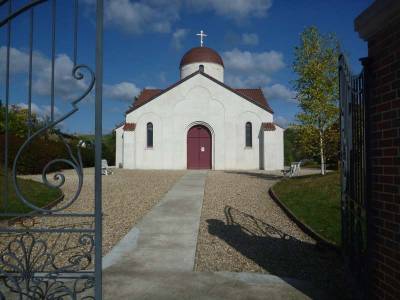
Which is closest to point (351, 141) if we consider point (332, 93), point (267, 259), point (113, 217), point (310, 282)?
point (310, 282)

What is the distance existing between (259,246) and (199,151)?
67.7 ft

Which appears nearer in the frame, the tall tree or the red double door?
the tall tree

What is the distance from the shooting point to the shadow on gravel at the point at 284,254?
4.42m

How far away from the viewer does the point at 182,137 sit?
26594 mm

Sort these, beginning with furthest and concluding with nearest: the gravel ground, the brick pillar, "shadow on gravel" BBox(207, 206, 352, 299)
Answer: the gravel ground < "shadow on gravel" BBox(207, 206, 352, 299) < the brick pillar

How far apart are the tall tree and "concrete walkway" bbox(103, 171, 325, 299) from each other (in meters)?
12.0

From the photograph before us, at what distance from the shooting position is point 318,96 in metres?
16.8

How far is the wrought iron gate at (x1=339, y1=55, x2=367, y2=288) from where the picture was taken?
359 centimetres

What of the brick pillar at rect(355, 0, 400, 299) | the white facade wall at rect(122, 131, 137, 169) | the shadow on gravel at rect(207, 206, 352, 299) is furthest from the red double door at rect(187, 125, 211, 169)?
the brick pillar at rect(355, 0, 400, 299)

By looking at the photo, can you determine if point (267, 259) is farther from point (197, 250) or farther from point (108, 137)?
point (108, 137)

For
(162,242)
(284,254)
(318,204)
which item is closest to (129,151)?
(318,204)

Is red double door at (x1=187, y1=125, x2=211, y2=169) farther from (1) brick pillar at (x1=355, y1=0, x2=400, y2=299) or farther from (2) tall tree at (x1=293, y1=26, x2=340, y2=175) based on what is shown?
(1) brick pillar at (x1=355, y1=0, x2=400, y2=299)

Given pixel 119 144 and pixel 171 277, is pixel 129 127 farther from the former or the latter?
pixel 171 277

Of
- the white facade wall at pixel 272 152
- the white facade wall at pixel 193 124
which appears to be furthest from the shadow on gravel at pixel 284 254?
the white facade wall at pixel 193 124
